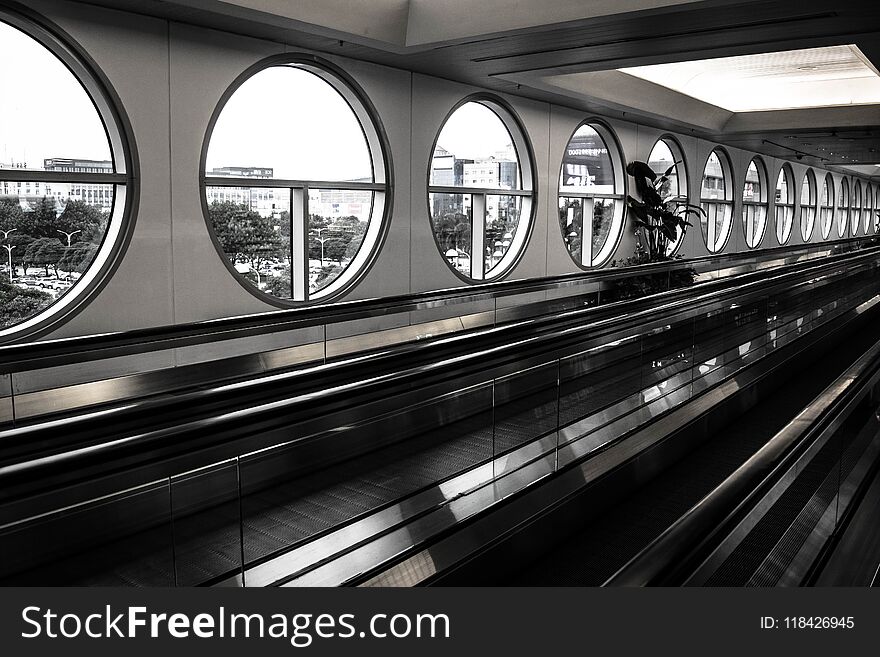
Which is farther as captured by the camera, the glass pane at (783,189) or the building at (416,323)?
the glass pane at (783,189)

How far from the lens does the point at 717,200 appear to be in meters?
21.0

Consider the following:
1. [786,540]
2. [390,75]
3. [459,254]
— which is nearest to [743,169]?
[459,254]

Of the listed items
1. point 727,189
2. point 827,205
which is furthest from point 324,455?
point 827,205

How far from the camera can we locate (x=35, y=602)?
284cm

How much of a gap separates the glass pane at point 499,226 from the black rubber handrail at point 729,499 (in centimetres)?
933

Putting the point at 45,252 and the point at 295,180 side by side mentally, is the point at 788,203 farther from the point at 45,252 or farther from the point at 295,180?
the point at 45,252

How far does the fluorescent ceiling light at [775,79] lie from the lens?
1395 cm

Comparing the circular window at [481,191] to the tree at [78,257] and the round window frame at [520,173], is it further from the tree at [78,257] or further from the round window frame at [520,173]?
the tree at [78,257]

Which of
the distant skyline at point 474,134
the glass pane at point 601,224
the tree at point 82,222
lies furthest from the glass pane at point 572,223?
the tree at point 82,222

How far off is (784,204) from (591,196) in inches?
580

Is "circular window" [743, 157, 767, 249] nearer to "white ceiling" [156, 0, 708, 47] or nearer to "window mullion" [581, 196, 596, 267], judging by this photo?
"window mullion" [581, 196, 596, 267]

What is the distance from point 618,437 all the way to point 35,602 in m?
3.74

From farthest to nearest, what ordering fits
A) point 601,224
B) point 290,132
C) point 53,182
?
point 601,224
point 290,132
point 53,182

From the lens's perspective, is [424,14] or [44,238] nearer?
[44,238]
